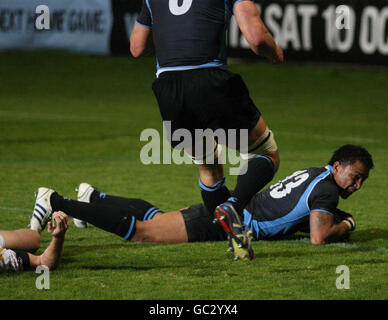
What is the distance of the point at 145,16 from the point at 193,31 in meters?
0.47

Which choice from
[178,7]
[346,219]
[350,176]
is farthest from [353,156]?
[178,7]

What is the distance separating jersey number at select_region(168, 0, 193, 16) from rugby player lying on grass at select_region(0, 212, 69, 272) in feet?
4.89

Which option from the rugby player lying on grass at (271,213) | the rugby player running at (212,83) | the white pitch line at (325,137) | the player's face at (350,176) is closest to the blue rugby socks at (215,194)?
the rugby player running at (212,83)

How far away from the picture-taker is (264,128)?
538 centimetres

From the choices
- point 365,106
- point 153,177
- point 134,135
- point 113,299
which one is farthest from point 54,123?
point 113,299

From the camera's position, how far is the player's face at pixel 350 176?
5.79 m

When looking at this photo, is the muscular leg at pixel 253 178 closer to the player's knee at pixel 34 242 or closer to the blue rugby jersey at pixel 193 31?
the blue rugby jersey at pixel 193 31

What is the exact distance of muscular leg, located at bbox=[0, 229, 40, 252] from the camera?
522 cm

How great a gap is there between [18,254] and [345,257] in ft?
7.10

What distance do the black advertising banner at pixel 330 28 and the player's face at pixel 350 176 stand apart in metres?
14.1

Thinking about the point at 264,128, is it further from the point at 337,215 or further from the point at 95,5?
the point at 95,5

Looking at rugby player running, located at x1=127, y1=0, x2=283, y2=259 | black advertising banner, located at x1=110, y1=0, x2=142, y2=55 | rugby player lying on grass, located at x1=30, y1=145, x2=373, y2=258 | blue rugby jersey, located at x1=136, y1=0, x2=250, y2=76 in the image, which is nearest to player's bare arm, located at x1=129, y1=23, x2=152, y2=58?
rugby player running, located at x1=127, y1=0, x2=283, y2=259

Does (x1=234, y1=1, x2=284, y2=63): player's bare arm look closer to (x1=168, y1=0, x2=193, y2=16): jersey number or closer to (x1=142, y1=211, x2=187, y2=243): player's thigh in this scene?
(x1=168, y1=0, x2=193, y2=16): jersey number

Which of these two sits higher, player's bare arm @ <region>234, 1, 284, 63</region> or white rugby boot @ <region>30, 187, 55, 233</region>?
player's bare arm @ <region>234, 1, 284, 63</region>
